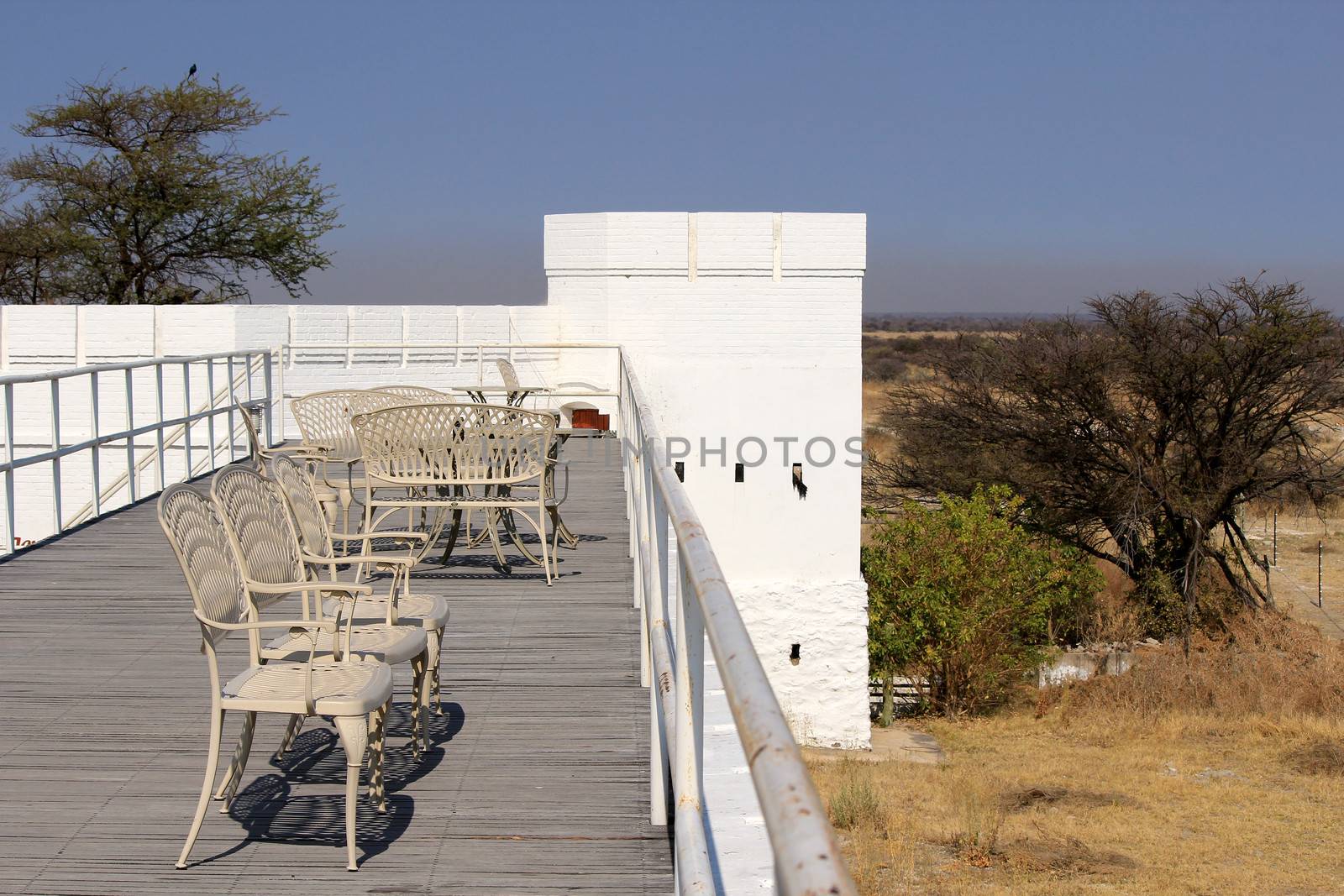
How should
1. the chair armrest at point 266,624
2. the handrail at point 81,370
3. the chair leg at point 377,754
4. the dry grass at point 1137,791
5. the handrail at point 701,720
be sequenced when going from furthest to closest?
the dry grass at point 1137,791 → the handrail at point 81,370 → the chair leg at point 377,754 → the chair armrest at point 266,624 → the handrail at point 701,720

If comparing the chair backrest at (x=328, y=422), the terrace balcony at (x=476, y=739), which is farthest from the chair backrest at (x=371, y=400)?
the terrace balcony at (x=476, y=739)

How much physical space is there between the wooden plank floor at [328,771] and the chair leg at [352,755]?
108mm

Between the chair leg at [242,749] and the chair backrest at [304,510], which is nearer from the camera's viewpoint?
the chair leg at [242,749]

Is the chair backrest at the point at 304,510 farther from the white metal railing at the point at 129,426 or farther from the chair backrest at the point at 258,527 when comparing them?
the white metal railing at the point at 129,426

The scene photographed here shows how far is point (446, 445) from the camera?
7.12m

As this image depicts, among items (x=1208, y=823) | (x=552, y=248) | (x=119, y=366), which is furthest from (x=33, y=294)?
(x=1208, y=823)

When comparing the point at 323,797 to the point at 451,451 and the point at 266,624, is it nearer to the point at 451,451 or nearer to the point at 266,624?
the point at 266,624

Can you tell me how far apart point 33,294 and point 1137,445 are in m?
27.8

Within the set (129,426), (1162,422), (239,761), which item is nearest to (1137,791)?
(1162,422)

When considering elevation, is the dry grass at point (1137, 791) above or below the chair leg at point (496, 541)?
below

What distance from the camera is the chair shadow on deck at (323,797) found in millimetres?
3795

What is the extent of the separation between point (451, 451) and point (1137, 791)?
513 inches

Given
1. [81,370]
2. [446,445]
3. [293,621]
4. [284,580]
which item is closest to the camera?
[293,621]

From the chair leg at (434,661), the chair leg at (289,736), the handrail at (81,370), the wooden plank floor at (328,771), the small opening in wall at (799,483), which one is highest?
the handrail at (81,370)
